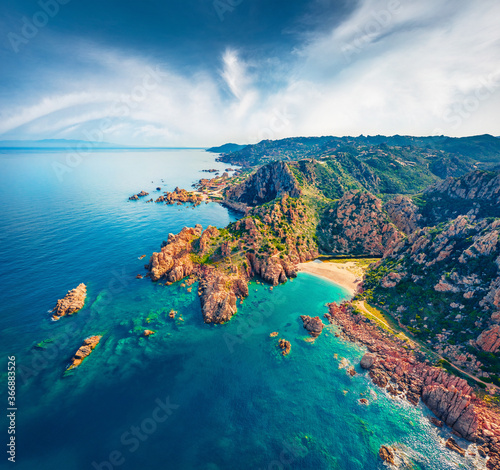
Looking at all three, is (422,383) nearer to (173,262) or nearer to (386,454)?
(386,454)

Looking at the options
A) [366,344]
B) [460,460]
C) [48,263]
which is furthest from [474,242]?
[48,263]

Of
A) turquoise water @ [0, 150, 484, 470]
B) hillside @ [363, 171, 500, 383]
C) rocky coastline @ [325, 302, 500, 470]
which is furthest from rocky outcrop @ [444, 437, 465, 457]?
hillside @ [363, 171, 500, 383]

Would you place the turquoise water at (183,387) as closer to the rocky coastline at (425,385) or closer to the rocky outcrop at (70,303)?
the rocky outcrop at (70,303)

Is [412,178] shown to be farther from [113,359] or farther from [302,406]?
[113,359]

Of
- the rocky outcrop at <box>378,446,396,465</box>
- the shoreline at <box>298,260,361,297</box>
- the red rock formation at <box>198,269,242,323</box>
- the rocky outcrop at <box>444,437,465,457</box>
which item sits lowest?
the rocky outcrop at <box>378,446,396,465</box>

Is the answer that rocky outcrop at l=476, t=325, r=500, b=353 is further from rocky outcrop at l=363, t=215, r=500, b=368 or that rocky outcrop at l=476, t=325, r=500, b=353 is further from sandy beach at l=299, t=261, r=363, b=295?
sandy beach at l=299, t=261, r=363, b=295
